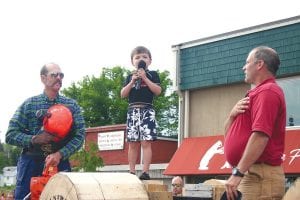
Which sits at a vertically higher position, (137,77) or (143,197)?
(137,77)

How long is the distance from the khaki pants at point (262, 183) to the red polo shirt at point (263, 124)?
0.06 meters

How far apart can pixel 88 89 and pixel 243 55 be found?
1298 inches

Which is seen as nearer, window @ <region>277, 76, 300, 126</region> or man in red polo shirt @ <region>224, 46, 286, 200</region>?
man in red polo shirt @ <region>224, 46, 286, 200</region>

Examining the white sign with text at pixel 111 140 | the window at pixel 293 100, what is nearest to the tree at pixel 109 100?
the white sign with text at pixel 111 140

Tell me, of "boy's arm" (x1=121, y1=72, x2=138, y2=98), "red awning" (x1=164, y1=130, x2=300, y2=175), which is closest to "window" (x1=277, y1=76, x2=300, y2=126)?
"red awning" (x1=164, y1=130, x2=300, y2=175)

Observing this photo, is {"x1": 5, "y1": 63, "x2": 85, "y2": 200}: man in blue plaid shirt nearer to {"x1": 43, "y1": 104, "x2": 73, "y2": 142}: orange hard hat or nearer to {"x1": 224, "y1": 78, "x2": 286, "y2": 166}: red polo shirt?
{"x1": 43, "y1": 104, "x2": 73, "y2": 142}: orange hard hat

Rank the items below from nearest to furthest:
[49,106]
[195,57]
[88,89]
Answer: [49,106] → [195,57] → [88,89]

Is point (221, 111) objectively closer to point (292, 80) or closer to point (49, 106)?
point (292, 80)

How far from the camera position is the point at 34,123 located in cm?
532

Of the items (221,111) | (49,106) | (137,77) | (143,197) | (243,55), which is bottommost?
(143,197)

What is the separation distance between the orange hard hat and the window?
35.0ft

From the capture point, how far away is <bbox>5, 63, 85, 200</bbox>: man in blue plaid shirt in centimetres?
517

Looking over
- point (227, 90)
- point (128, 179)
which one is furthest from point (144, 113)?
point (227, 90)

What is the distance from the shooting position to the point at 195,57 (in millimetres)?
17344
